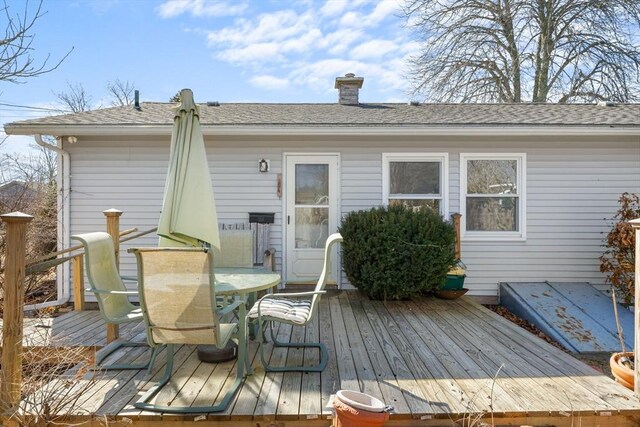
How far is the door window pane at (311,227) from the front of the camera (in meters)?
6.05

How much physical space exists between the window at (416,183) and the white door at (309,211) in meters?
0.93

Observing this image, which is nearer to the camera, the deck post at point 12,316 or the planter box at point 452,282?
the deck post at point 12,316

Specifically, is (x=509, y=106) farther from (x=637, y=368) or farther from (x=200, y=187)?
(x=200, y=187)

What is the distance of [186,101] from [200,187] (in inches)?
31.4

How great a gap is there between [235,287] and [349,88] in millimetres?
5996

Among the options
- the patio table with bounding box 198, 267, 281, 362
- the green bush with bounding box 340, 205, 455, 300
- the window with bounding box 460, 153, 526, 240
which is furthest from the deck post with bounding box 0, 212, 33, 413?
the window with bounding box 460, 153, 526, 240

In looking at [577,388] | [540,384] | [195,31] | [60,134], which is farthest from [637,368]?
[195,31]

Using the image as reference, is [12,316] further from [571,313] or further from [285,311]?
[571,313]

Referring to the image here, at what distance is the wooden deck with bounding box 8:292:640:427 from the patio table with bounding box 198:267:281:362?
98 mm

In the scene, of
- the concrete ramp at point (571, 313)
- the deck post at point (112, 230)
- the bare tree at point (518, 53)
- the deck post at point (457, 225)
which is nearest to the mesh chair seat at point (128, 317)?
the deck post at point (112, 230)

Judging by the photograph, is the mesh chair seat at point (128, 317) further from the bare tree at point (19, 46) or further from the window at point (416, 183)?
the window at point (416, 183)

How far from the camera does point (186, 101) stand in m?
3.25

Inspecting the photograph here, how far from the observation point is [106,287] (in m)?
3.08

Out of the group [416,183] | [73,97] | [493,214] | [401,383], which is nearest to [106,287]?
[401,383]
